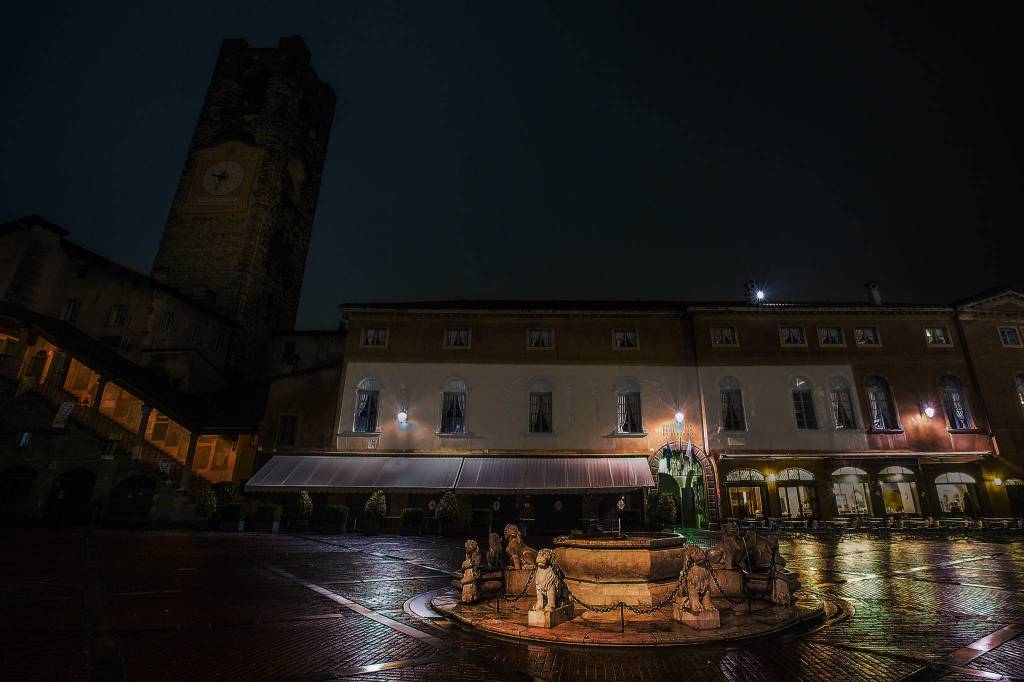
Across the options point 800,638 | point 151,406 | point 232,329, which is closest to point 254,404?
point 151,406

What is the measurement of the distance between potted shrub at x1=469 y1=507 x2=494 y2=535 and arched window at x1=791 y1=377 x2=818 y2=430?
48.9 feet

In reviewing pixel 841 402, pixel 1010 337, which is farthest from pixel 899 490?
pixel 1010 337

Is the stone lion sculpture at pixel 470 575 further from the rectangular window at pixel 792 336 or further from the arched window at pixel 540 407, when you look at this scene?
the rectangular window at pixel 792 336

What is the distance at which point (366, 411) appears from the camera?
22422 mm

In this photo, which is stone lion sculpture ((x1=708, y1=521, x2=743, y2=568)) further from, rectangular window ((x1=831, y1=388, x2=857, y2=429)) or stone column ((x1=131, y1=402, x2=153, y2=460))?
stone column ((x1=131, y1=402, x2=153, y2=460))

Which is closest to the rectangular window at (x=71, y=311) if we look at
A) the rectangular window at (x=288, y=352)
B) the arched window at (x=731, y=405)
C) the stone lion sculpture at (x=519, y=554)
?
the rectangular window at (x=288, y=352)

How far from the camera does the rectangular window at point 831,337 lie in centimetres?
2327

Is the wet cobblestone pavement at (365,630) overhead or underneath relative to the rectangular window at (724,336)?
underneath

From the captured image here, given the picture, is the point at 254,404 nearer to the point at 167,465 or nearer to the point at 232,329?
the point at 167,465

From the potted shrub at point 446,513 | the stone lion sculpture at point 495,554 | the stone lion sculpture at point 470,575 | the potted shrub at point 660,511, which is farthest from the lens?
the potted shrub at point 446,513

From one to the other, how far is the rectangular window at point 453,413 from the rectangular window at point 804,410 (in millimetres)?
15537

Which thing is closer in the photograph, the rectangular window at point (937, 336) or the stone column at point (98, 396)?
the stone column at point (98, 396)

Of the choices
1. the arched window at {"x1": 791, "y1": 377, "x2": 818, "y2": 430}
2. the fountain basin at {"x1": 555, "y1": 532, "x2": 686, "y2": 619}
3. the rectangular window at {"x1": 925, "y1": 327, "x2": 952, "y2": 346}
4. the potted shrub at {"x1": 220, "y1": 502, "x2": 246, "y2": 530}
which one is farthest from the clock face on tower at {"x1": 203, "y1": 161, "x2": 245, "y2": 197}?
the rectangular window at {"x1": 925, "y1": 327, "x2": 952, "y2": 346}

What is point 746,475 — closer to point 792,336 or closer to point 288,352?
point 792,336
